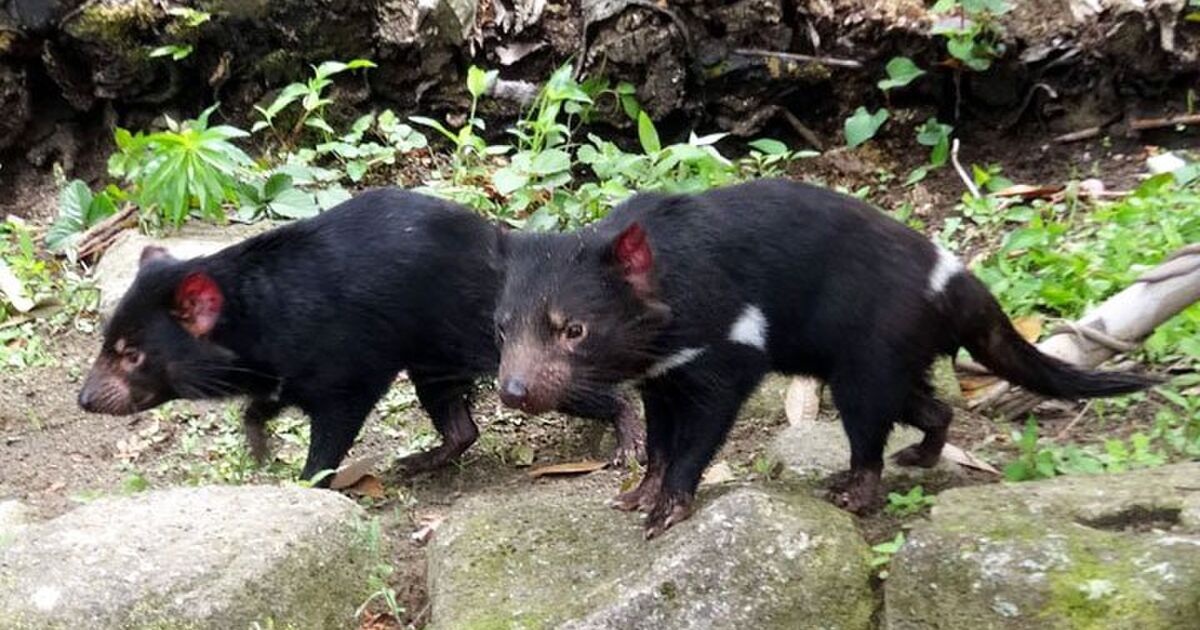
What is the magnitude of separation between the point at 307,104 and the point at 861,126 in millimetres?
2494

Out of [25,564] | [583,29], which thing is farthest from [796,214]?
[583,29]

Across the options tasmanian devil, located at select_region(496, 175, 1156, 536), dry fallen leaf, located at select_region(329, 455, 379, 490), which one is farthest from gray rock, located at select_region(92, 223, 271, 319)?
tasmanian devil, located at select_region(496, 175, 1156, 536)

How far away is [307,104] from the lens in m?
6.46

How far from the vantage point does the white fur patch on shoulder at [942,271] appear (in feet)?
12.1

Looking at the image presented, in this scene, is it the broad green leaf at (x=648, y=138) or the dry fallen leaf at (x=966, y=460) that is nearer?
the dry fallen leaf at (x=966, y=460)

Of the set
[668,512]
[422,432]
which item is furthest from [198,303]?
[668,512]

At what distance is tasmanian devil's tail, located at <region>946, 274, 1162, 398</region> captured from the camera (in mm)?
3791

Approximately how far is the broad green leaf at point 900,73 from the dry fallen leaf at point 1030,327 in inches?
72.6

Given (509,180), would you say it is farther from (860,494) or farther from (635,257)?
(860,494)

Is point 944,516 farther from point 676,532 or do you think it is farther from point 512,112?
point 512,112

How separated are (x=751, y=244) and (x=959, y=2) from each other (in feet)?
10.2

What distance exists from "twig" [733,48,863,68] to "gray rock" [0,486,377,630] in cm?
379

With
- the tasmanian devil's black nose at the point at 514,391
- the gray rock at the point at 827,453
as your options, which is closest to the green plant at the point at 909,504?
the gray rock at the point at 827,453

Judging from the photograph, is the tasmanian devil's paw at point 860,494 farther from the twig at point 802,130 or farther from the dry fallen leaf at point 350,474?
the twig at point 802,130
